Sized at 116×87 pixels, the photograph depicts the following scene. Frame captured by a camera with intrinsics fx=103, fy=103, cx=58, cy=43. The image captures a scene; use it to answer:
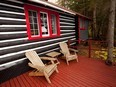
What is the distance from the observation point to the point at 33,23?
4.22m

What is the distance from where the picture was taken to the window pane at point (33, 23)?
4121mm

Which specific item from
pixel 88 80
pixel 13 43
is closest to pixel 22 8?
pixel 13 43

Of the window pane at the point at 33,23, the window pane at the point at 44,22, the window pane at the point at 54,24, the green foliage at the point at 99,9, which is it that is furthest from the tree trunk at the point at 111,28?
the green foliage at the point at 99,9

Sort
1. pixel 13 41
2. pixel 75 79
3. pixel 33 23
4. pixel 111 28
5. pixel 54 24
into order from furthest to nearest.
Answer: pixel 54 24 < pixel 33 23 < pixel 111 28 < pixel 13 41 < pixel 75 79

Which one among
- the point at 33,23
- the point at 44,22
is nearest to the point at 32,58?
the point at 33,23

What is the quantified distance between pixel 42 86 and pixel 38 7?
300 cm

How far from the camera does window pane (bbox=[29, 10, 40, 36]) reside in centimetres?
412

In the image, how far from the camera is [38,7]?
4.19 meters

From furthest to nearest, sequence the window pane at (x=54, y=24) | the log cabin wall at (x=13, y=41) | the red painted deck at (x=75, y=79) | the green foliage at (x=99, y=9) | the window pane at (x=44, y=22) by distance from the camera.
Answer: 1. the green foliage at (x=99, y=9)
2. the window pane at (x=54, y=24)
3. the window pane at (x=44, y=22)
4. the log cabin wall at (x=13, y=41)
5. the red painted deck at (x=75, y=79)

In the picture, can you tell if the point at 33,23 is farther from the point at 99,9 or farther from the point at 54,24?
the point at 99,9

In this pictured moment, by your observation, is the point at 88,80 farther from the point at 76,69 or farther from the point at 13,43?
the point at 13,43

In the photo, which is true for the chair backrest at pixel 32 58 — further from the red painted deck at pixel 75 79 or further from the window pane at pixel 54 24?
the window pane at pixel 54 24

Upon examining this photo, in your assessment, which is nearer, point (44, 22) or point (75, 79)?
point (75, 79)

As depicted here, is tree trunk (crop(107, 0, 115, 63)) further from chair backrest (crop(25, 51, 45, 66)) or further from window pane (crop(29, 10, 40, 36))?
window pane (crop(29, 10, 40, 36))
